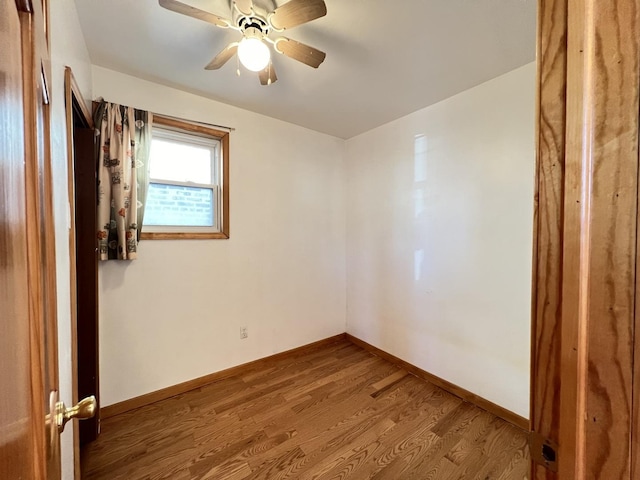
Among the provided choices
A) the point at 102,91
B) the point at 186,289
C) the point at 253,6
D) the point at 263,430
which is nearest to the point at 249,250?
the point at 186,289

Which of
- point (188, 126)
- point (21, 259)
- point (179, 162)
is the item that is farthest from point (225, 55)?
point (21, 259)

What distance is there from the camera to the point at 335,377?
7.70 feet

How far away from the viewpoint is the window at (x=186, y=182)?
6.81 feet

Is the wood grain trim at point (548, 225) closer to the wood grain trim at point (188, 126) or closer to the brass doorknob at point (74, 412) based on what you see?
the brass doorknob at point (74, 412)

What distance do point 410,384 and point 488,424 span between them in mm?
604

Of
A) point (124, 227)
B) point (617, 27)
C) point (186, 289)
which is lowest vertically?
point (186, 289)

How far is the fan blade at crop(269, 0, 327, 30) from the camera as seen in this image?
1110 mm

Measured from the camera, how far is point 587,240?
1.36 feet

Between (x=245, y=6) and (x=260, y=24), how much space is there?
0.19 meters

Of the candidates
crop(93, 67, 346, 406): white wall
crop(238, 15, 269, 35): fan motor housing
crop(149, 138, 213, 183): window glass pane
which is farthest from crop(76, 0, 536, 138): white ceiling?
crop(149, 138, 213, 183): window glass pane

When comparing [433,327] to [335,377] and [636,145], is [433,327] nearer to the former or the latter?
[335,377]

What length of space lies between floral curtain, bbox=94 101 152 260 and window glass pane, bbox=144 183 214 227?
0.20m

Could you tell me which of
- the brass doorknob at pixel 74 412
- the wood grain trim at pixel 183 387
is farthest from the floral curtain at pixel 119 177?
the brass doorknob at pixel 74 412

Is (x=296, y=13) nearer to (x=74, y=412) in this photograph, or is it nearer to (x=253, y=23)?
(x=253, y=23)
